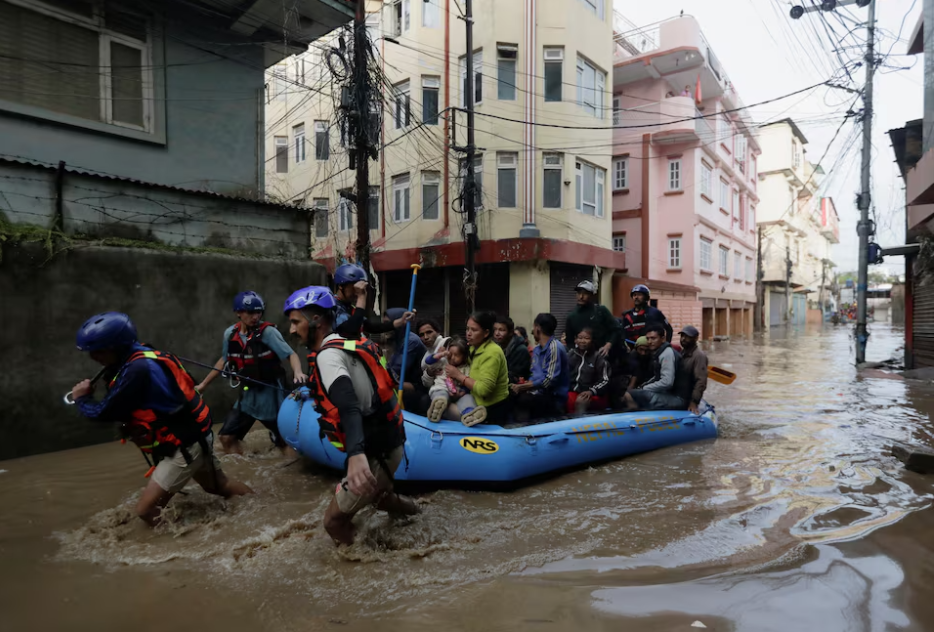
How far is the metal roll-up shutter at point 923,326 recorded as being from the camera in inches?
513

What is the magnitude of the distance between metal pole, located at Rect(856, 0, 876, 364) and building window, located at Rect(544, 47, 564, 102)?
8116 millimetres

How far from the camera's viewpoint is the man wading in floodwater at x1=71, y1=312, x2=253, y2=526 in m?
3.12

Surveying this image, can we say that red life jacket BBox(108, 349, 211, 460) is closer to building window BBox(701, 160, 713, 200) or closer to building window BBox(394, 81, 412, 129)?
building window BBox(394, 81, 412, 129)

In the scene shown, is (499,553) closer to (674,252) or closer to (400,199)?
(400,199)

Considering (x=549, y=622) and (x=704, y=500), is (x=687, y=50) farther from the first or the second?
(x=549, y=622)

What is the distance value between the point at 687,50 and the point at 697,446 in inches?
707

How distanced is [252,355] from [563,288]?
12.5m

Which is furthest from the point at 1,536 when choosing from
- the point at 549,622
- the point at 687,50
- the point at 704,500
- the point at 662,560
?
the point at 687,50

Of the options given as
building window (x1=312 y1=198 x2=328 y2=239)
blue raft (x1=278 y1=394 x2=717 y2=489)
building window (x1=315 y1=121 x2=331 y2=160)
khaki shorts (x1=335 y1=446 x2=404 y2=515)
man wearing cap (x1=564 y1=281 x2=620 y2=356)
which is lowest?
blue raft (x1=278 y1=394 x2=717 y2=489)

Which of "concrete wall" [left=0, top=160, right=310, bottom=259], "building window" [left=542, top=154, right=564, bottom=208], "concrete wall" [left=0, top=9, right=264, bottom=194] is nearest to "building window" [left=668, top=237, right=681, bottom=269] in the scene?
"building window" [left=542, top=154, right=564, bottom=208]

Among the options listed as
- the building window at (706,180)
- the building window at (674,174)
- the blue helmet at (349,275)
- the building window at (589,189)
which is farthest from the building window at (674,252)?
the blue helmet at (349,275)

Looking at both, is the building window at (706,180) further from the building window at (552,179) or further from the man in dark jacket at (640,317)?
the man in dark jacket at (640,317)

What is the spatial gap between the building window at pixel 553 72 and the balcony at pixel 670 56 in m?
5.27

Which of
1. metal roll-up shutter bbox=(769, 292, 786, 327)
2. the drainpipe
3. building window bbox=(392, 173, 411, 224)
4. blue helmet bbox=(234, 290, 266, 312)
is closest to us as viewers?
blue helmet bbox=(234, 290, 266, 312)
